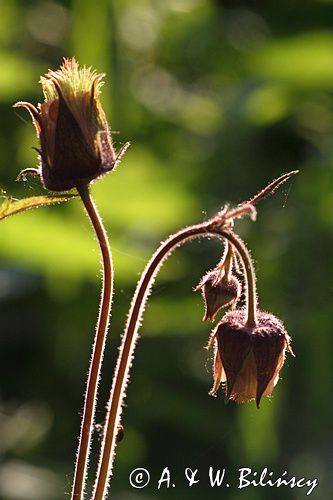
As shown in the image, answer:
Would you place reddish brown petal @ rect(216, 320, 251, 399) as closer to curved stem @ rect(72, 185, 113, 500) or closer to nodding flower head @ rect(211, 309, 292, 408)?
nodding flower head @ rect(211, 309, 292, 408)

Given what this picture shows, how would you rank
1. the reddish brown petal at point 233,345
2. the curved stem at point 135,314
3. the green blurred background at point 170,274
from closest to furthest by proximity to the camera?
the curved stem at point 135,314, the reddish brown petal at point 233,345, the green blurred background at point 170,274

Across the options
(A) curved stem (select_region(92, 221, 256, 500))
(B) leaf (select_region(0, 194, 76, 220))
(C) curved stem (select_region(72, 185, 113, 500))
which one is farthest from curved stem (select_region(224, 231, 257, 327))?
(B) leaf (select_region(0, 194, 76, 220))

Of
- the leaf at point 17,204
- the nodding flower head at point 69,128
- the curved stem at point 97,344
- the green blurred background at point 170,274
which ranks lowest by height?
the curved stem at point 97,344

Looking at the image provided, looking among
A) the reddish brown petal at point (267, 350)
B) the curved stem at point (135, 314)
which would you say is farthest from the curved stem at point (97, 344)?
the reddish brown petal at point (267, 350)

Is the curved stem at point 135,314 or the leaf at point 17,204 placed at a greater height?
the leaf at point 17,204

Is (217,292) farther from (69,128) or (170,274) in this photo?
(170,274)

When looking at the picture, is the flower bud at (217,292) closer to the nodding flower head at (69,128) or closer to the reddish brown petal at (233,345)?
the reddish brown petal at (233,345)

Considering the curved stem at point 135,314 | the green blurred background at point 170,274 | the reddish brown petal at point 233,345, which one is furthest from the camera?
the green blurred background at point 170,274

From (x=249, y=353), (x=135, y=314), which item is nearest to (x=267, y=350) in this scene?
(x=249, y=353)
